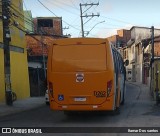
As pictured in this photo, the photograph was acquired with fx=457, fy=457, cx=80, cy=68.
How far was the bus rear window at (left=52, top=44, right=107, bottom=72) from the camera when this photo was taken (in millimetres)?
17609

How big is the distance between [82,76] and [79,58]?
28.9 inches

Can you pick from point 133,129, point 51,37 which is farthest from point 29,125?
point 51,37

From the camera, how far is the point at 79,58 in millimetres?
17766

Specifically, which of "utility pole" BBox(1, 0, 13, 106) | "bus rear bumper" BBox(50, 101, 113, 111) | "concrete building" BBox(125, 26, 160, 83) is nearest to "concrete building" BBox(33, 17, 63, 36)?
"concrete building" BBox(125, 26, 160, 83)

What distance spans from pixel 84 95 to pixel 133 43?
67.7 metres

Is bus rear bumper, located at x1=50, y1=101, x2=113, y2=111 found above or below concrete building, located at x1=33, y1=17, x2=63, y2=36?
below

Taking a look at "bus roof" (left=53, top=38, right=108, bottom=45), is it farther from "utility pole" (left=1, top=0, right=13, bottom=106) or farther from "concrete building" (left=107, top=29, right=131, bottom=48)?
"concrete building" (left=107, top=29, right=131, bottom=48)

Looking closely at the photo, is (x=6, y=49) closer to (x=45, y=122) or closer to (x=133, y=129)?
(x=45, y=122)

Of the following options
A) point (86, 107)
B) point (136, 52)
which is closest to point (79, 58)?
point (86, 107)

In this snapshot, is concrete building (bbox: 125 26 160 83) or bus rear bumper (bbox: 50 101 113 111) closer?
bus rear bumper (bbox: 50 101 113 111)

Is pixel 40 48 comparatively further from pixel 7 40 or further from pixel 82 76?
pixel 82 76

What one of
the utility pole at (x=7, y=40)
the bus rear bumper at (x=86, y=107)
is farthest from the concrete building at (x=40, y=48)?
the bus rear bumper at (x=86, y=107)

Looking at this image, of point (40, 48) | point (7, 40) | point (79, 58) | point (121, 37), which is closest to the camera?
point (79, 58)

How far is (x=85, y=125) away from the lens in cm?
1638
